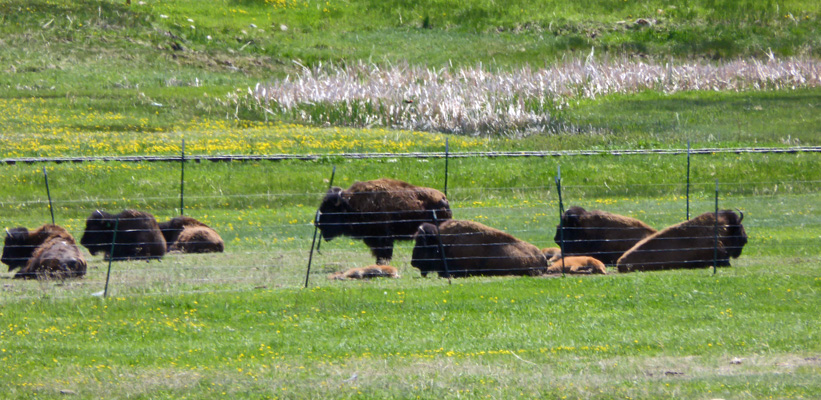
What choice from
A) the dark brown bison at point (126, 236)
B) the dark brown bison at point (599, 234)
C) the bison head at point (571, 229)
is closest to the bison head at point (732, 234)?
the dark brown bison at point (599, 234)

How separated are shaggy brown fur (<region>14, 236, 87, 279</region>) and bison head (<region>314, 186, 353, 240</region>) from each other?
4.23 meters

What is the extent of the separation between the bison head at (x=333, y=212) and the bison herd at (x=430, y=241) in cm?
2

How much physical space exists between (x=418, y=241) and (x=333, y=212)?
2.24 m

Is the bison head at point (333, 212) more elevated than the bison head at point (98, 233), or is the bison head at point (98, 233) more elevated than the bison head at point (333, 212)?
the bison head at point (333, 212)

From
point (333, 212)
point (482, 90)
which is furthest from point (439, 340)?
point (482, 90)

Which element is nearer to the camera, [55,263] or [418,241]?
[55,263]

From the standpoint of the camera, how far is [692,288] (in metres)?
14.2

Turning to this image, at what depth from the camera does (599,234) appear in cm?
1742

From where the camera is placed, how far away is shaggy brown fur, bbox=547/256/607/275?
16.0 meters

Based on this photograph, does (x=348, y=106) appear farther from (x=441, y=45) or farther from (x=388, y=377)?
(x=388, y=377)

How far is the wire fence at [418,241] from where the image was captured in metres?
15.4

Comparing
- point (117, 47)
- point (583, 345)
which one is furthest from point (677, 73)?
point (583, 345)

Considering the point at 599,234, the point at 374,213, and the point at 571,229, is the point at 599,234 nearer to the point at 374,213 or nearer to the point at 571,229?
the point at 571,229

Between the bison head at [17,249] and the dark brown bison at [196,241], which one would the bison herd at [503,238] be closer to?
the dark brown bison at [196,241]
